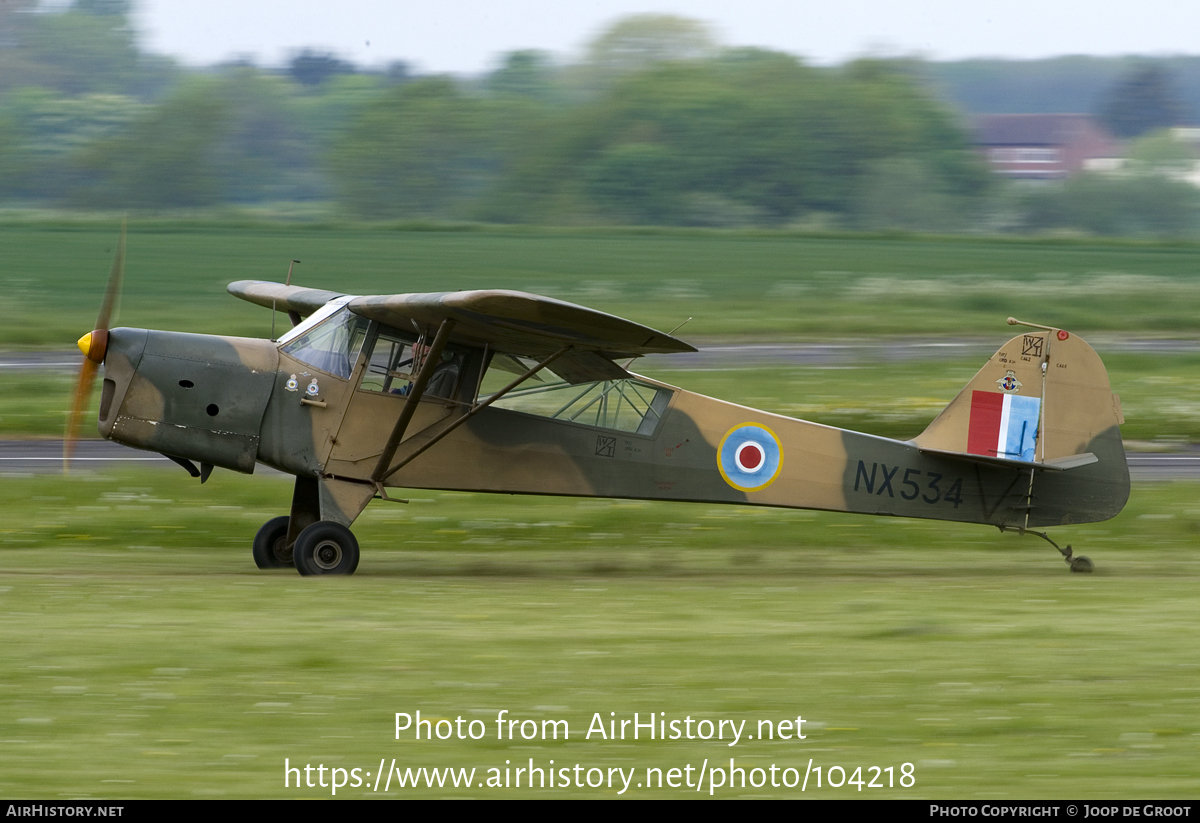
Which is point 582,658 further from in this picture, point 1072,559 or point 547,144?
point 547,144

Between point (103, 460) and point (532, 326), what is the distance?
1005cm

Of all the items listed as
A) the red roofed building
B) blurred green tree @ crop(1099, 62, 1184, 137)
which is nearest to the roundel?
the red roofed building

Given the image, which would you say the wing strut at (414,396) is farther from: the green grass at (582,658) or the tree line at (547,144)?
the tree line at (547,144)

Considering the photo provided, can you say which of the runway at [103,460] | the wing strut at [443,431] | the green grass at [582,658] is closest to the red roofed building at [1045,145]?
the runway at [103,460]

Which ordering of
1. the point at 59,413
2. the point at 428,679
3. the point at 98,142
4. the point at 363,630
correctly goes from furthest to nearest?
the point at 98,142 → the point at 59,413 → the point at 363,630 → the point at 428,679

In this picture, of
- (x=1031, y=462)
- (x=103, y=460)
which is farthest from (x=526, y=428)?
(x=103, y=460)

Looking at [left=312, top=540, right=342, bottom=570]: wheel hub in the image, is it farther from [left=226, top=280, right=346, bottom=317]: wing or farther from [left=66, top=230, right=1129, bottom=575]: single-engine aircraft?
[left=226, top=280, right=346, bottom=317]: wing

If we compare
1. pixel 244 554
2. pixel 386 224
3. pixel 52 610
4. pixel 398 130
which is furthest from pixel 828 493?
A: pixel 398 130

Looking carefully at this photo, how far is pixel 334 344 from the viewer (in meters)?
12.2

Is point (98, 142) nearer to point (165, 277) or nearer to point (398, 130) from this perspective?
point (398, 130)

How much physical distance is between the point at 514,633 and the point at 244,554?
19.0 feet

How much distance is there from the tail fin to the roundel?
1507mm

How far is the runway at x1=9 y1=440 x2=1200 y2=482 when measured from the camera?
17672mm

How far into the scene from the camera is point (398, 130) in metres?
55.9
